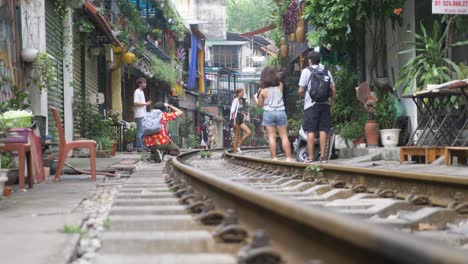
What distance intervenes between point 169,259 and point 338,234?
2.73ft

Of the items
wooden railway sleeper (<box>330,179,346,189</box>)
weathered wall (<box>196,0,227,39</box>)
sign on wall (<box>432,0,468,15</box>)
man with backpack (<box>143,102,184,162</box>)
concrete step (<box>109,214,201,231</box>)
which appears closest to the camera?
concrete step (<box>109,214,201,231</box>)

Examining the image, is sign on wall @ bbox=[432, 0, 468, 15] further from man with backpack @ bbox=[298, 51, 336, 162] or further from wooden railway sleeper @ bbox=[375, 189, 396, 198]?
wooden railway sleeper @ bbox=[375, 189, 396, 198]

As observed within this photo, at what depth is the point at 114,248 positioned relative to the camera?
295 centimetres

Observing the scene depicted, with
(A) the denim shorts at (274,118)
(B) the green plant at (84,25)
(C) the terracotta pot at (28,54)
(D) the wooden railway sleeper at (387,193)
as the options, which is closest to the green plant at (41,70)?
(C) the terracotta pot at (28,54)

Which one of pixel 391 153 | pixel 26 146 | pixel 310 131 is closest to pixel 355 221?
pixel 26 146

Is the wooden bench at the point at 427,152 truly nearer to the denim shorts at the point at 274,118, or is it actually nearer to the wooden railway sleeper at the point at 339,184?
the denim shorts at the point at 274,118

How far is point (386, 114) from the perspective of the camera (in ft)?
41.3

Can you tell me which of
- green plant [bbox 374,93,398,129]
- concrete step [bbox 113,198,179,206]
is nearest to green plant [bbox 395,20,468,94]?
green plant [bbox 374,93,398,129]

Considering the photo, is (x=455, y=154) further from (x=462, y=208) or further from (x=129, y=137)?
(x=129, y=137)

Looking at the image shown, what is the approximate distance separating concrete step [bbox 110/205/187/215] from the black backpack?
540 centimetres

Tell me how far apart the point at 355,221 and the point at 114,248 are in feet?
4.15

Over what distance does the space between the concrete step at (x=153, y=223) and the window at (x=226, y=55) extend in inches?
2298

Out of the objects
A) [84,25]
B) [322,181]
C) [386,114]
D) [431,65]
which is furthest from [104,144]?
[322,181]

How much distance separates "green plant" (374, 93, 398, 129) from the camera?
1257 centimetres
